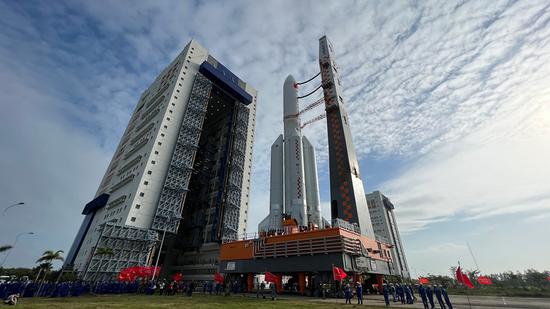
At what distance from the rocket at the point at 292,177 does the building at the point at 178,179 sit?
42.1 ft

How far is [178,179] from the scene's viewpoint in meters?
43.4

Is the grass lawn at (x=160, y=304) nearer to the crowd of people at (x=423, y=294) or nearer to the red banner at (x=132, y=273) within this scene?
the crowd of people at (x=423, y=294)

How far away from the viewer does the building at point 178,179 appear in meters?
37.1

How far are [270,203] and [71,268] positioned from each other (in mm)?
36954

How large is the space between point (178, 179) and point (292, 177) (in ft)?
67.3

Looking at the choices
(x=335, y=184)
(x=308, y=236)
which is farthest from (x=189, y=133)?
(x=308, y=236)

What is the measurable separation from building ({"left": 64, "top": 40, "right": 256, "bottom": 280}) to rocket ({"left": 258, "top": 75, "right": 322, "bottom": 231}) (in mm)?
12847

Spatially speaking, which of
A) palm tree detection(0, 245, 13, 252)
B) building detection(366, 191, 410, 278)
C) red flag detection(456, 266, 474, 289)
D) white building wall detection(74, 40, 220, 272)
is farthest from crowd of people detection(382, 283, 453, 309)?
building detection(366, 191, 410, 278)

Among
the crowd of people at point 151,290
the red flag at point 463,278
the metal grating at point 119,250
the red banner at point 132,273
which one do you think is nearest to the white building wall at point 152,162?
the metal grating at point 119,250

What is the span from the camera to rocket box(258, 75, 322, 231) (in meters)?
35.6

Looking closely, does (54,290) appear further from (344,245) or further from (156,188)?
(344,245)

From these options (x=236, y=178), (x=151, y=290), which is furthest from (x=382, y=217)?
(x=151, y=290)

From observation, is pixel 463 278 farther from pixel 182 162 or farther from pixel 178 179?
pixel 182 162

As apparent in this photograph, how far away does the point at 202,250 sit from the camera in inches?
1854
